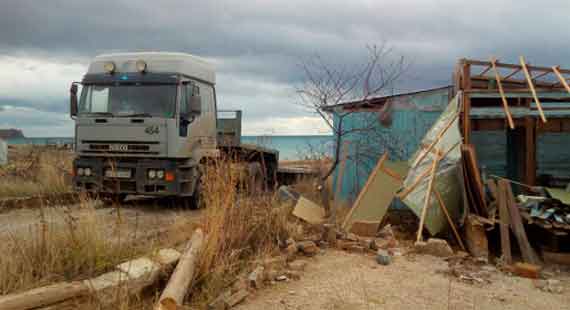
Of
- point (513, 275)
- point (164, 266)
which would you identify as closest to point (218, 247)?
point (164, 266)

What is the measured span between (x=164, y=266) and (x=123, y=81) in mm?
5309

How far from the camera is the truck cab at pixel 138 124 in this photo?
29.9 feet

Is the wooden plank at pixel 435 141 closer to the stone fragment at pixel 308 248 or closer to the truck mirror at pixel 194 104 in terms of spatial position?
the stone fragment at pixel 308 248

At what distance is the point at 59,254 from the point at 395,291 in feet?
11.7

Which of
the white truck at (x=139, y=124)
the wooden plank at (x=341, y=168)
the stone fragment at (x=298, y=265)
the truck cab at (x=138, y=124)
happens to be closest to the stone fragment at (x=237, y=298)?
the stone fragment at (x=298, y=265)

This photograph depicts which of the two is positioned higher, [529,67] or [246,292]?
[529,67]

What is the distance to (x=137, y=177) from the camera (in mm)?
9258

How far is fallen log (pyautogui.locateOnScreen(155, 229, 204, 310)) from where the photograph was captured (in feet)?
13.5

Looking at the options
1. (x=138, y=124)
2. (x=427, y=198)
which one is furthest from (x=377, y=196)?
(x=138, y=124)

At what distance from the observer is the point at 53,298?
4148 mm

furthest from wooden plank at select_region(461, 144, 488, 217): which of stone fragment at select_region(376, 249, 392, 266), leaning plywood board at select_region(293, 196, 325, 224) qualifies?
leaning plywood board at select_region(293, 196, 325, 224)

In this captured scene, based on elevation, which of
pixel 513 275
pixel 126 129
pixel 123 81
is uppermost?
pixel 123 81

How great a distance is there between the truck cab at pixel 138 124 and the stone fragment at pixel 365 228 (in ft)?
11.9

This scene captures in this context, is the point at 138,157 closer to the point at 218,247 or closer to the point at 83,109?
the point at 83,109
